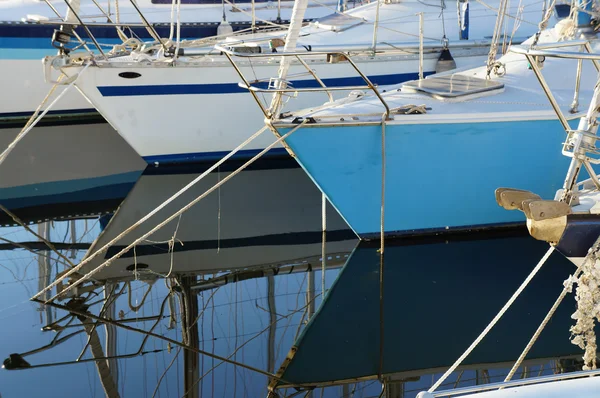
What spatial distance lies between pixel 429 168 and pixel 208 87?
12.4 feet

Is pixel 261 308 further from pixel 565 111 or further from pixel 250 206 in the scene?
pixel 565 111

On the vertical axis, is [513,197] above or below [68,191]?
below

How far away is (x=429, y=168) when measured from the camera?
7.78 m

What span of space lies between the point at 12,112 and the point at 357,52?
629cm

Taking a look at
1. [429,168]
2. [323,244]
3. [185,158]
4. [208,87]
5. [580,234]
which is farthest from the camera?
[185,158]

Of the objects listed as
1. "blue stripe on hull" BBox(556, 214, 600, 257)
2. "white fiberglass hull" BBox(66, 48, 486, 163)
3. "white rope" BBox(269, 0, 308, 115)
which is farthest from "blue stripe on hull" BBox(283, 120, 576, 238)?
"blue stripe on hull" BBox(556, 214, 600, 257)

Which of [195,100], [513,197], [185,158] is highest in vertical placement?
[195,100]

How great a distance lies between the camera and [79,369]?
19.8 feet

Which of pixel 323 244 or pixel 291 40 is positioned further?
pixel 323 244

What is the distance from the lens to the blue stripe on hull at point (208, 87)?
10.2 meters

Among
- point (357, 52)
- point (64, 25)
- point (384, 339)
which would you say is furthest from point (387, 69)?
point (384, 339)

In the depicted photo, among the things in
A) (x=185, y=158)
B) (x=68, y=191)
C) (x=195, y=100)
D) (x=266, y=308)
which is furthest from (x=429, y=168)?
(x=68, y=191)

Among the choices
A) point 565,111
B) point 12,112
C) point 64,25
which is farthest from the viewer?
point 12,112

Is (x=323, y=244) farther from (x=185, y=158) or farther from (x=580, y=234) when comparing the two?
(x=580, y=234)
